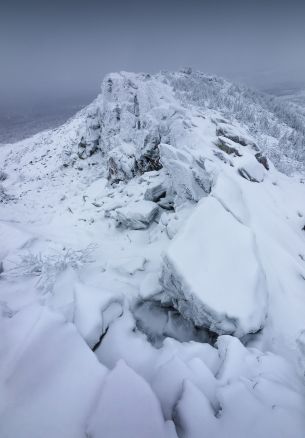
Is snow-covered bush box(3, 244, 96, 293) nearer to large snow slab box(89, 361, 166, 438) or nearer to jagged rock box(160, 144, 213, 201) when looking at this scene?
large snow slab box(89, 361, 166, 438)

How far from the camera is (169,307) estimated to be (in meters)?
6.33

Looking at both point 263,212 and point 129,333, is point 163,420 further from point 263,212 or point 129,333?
point 263,212

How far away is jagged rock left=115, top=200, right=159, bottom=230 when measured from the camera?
10.0 m

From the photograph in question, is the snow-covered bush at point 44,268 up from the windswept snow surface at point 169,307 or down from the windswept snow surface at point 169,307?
down

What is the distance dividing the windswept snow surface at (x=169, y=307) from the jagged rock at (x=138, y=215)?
0.07 metres

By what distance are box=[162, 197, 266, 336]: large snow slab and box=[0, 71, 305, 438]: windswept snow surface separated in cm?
3

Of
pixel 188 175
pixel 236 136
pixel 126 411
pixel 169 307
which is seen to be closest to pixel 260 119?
pixel 236 136

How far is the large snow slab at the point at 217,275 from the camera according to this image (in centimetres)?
479

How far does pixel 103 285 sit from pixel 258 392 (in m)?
4.35

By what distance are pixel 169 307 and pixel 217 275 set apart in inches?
66.3

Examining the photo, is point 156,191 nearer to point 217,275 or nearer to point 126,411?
point 217,275

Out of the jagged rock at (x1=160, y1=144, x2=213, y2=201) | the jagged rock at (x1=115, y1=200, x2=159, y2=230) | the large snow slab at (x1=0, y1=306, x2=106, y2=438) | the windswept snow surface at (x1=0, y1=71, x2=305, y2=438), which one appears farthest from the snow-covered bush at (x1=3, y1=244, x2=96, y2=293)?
the jagged rock at (x1=160, y1=144, x2=213, y2=201)

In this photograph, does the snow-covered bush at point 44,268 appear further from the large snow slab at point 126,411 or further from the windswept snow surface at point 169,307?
the large snow slab at point 126,411

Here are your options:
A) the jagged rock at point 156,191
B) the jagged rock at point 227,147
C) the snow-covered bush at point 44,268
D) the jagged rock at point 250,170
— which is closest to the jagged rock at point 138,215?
the jagged rock at point 156,191
